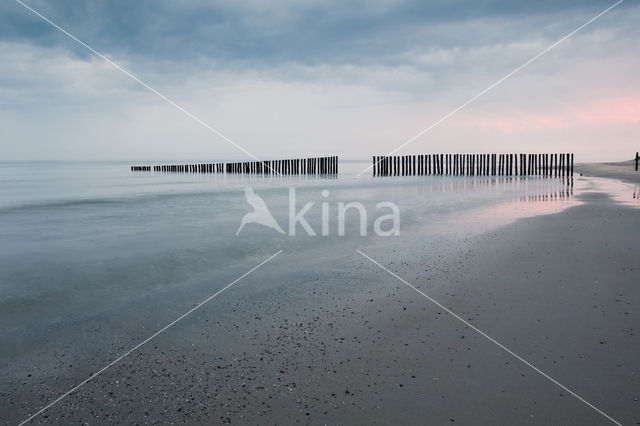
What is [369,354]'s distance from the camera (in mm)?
3166

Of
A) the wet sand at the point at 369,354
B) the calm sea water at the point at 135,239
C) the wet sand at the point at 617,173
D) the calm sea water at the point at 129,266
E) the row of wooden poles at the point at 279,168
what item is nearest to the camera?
the wet sand at the point at 369,354

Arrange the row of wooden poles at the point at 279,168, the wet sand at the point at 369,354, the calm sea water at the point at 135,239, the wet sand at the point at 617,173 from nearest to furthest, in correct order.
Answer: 1. the wet sand at the point at 369,354
2. the calm sea water at the point at 135,239
3. the wet sand at the point at 617,173
4. the row of wooden poles at the point at 279,168

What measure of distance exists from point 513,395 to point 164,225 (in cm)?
1010


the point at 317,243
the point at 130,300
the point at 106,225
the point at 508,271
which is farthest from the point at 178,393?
the point at 106,225

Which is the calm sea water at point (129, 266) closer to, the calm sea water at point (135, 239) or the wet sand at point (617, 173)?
the calm sea water at point (135, 239)

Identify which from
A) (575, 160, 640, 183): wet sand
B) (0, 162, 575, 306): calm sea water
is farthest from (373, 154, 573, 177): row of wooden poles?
(0, 162, 575, 306): calm sea water

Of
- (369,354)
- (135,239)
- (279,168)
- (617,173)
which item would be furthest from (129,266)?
(279,168)

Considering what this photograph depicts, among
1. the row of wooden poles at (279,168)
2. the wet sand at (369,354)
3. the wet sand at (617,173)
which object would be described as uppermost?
the row of wooden poles at (279,168)

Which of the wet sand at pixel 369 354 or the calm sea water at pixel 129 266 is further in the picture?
the calm sea water at pixel 129 266

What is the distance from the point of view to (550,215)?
33.9ft

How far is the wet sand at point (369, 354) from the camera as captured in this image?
98.3 inches

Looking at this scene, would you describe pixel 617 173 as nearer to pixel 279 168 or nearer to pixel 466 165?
pixel 466 165

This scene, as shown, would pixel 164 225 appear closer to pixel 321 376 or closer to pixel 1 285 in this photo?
pixel 1 285

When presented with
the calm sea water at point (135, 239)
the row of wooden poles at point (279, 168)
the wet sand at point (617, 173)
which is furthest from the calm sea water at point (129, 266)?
the row of wooden poles at point (279, 168)
